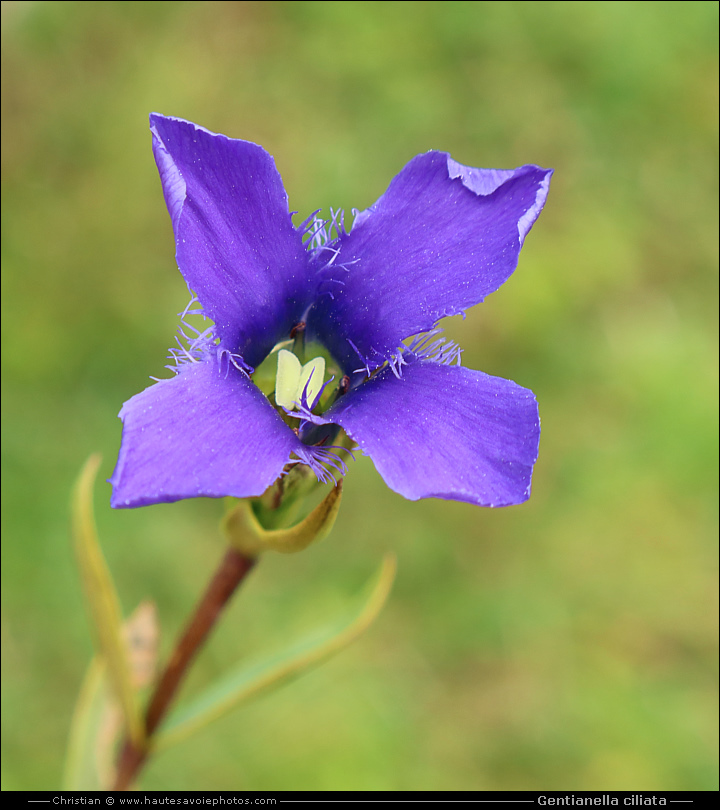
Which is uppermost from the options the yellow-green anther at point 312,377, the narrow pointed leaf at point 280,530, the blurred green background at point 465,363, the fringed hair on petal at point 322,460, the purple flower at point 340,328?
the purple flower at point 340,328

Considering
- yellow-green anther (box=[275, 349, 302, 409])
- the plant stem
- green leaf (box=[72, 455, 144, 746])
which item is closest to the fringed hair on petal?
yellow-green anther (box=[275, 349, 302, 409])

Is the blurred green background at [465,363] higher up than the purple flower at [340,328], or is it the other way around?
the purple flower at [340,328]

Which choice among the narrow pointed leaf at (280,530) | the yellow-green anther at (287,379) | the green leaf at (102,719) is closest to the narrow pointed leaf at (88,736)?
the green leaf at (102,719)

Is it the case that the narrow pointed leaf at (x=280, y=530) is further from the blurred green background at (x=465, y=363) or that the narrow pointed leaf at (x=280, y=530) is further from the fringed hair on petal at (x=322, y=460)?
the blurred green background at (x=465, y=363)

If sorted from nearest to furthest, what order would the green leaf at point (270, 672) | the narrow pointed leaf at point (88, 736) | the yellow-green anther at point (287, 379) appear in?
1. the yellow-green anther at point (287, 379)
2. the green leaf at point (270, 672)
3. the narrow pointed leaf at point (88, 736)

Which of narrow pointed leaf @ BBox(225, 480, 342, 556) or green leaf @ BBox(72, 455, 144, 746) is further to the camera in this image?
green leaf @ BBox(72, 455, 144, 746)

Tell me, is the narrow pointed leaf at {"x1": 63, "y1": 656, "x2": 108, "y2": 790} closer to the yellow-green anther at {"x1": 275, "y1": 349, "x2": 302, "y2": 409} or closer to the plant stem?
the plant stem
